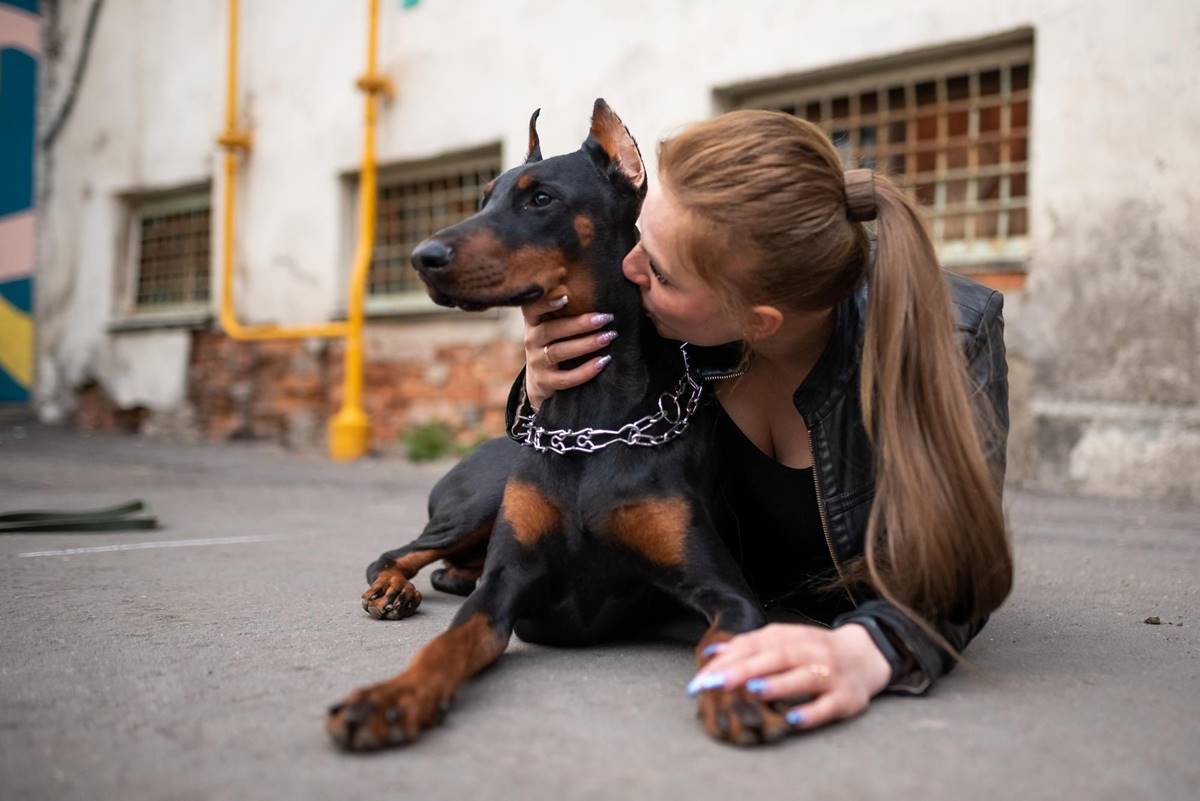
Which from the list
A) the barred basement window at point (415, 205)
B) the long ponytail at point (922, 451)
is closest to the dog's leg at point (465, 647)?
the long ponytail at point (922, 451)

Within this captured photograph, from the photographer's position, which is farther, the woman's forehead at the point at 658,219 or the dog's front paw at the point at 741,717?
the woman's forehead at the point at 658,219

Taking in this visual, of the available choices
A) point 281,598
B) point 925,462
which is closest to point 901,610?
point 925,462

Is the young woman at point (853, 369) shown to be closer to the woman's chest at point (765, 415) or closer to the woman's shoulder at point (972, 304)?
the woman's shoulder at point (972, 304)

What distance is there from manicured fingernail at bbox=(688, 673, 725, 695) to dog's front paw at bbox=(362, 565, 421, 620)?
Result: 1024 millimetres

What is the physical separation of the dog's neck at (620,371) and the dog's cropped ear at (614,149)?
0.15 metres

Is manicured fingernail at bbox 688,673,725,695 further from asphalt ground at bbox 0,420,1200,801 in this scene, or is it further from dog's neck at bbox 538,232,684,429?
dog's neck at bbox 538,232,684,429

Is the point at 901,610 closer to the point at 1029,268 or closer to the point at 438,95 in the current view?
the point at 1029,268

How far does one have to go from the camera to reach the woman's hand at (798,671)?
1471mm

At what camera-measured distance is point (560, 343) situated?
201 cm

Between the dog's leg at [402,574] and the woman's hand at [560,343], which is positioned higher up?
the woman's hand at [560,343]

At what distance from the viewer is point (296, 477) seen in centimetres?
617

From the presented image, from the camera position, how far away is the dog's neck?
197 centimetres

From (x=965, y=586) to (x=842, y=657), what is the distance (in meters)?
0.28

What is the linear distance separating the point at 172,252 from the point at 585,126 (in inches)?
188
